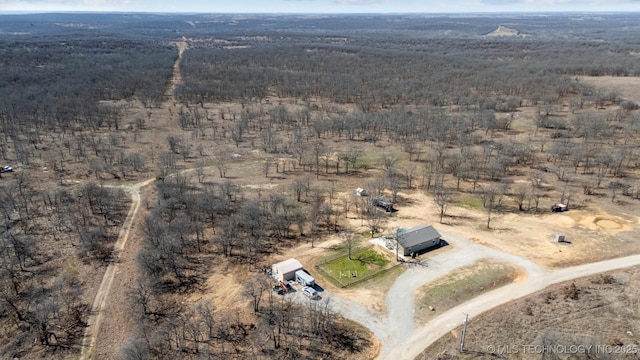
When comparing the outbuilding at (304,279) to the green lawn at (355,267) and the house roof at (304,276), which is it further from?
the green lawn at (355,267)

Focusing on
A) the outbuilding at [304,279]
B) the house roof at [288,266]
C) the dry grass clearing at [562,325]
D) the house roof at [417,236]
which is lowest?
the dry grass clearing at [562,325]

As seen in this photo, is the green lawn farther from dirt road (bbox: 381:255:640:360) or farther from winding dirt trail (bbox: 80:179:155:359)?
winding dirt trail (bbox: 80:179:155:359)

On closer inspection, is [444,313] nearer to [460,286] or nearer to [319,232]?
[460,286]

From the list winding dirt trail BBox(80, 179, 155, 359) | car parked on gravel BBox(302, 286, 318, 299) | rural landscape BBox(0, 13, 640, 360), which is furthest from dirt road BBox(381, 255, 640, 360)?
winding dirt trail BBox(80, 179, 155, 359)

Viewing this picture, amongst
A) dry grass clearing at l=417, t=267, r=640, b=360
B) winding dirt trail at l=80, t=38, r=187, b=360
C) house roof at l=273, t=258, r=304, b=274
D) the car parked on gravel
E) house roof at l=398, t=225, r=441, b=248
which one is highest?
house roof at l=398, t=225, r=441, b=248

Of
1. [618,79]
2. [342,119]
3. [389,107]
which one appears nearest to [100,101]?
[342,119]

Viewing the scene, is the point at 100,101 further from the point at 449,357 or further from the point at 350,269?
the point at 449,357

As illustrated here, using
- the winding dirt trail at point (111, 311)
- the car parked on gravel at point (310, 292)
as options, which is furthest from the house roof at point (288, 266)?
the winding dirt trail at point (111, 311)
